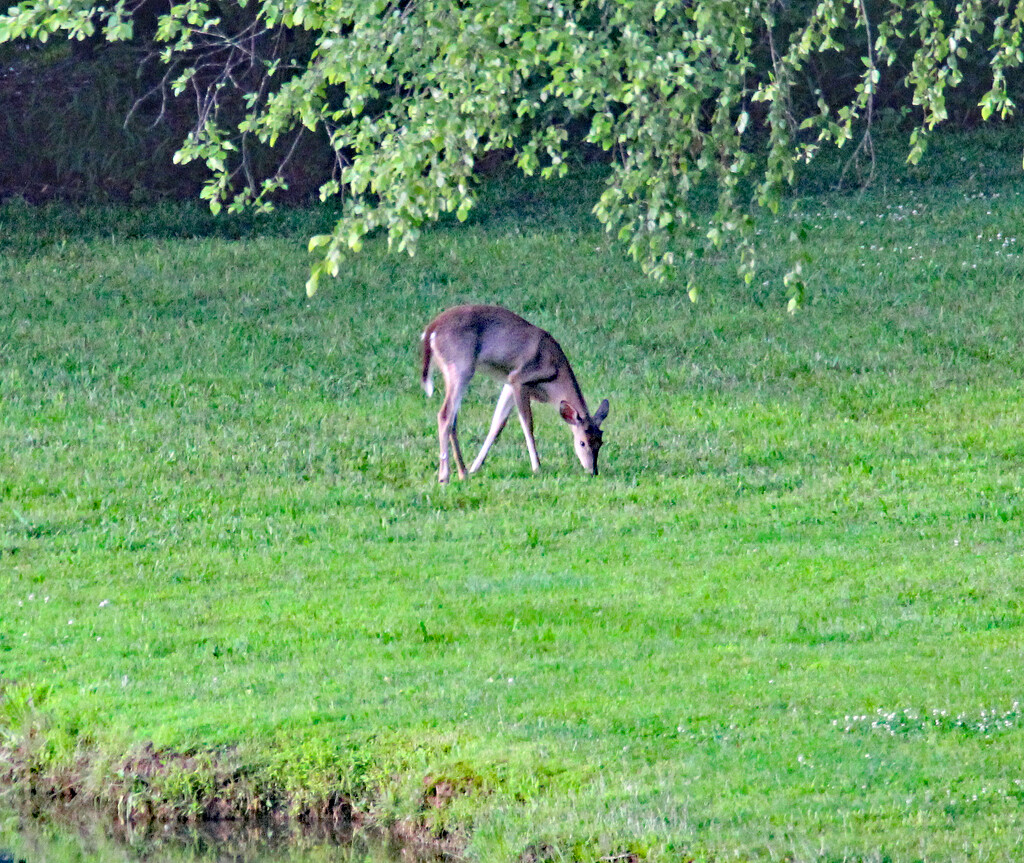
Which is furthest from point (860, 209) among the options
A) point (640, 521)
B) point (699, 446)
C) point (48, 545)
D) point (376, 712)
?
point (376, 712)

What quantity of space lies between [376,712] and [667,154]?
Result: 319cm

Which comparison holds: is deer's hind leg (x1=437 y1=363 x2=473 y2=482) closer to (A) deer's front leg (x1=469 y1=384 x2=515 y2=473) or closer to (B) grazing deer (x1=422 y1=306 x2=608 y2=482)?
(B) grazing deer (x1=422 y1=306 x2=608 y2=482)

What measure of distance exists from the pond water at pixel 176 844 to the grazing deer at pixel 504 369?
6.40 metres

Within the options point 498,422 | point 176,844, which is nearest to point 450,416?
point 498,422

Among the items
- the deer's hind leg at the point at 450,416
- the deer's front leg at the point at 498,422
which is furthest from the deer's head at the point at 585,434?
the deer's hind leg at the point at 450,416

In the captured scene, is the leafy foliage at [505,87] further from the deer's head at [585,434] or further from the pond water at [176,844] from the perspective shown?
the deer's head at [585,434]

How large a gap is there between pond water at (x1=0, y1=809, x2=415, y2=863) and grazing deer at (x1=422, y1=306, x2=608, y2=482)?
6.40 metres

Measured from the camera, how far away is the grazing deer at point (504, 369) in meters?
14.3

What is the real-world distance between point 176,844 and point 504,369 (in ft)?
23.9

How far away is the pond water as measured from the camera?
779cm

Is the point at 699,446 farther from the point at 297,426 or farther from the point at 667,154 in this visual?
the point at 667,154

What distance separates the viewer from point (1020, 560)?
1116 centimetres

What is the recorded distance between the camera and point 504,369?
576 inches

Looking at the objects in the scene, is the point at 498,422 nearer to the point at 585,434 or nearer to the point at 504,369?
the point at 504,369
